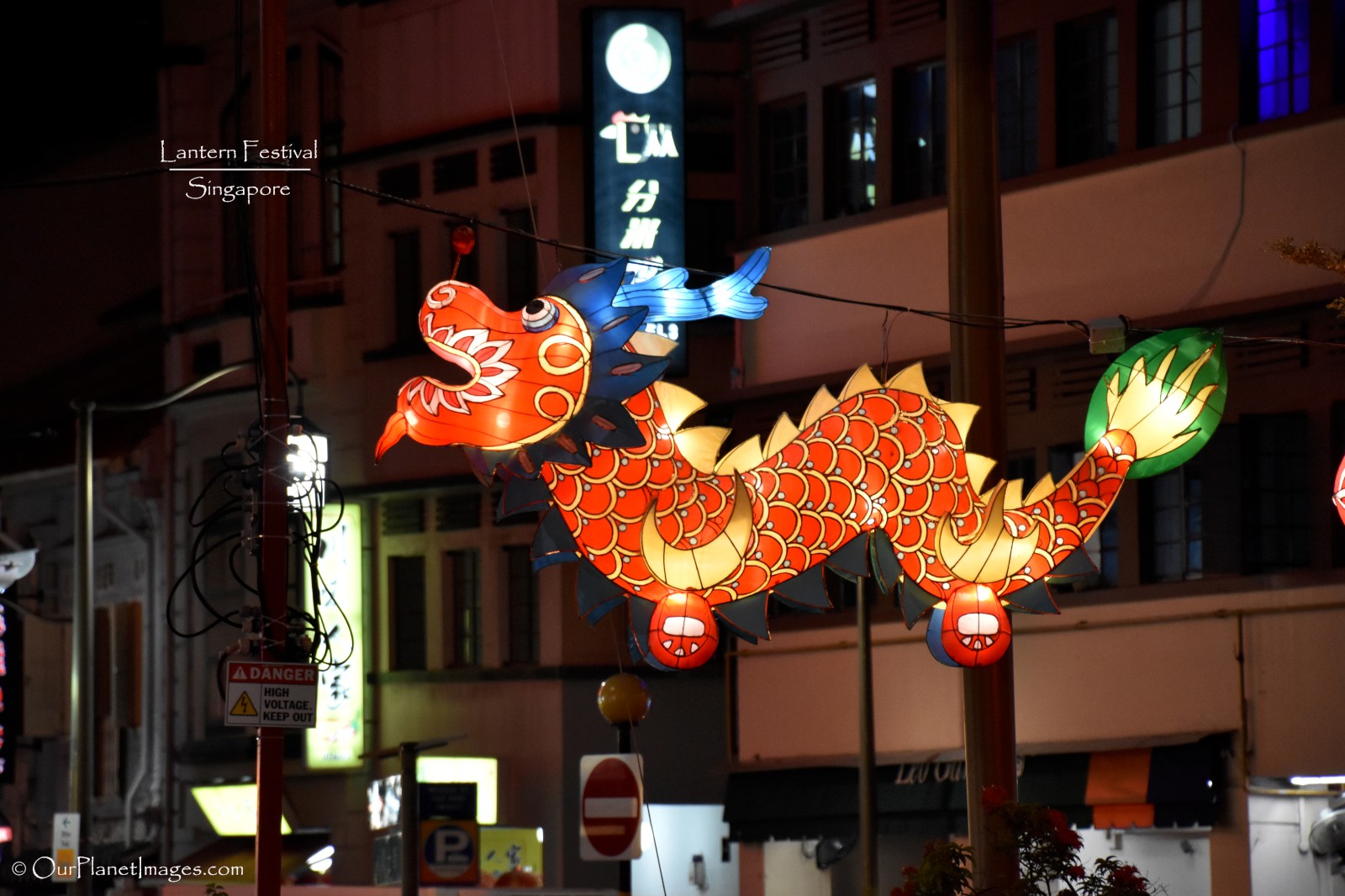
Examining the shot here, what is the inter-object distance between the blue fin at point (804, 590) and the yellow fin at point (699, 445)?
82 cm

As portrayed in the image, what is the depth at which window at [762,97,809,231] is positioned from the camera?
954 inches

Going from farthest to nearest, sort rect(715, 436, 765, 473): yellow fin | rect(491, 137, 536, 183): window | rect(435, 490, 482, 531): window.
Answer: rect(435, 490, 482, 531): window → rect(491, 137, 536, 183): window → rect(715, 436, 765, 473): yellow fin

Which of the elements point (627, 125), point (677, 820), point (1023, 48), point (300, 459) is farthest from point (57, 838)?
point (1023, 48)

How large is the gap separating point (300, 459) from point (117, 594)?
2509 cm

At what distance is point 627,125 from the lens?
26.2 meters

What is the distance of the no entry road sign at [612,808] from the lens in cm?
1425

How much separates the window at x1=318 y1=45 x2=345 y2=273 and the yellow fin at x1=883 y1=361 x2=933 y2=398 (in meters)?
19.8

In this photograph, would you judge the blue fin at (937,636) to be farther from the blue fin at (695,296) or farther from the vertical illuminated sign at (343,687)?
the vertical illuminated sign at (343,687)

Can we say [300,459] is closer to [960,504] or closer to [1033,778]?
[960,504]

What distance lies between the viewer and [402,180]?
1214 inches

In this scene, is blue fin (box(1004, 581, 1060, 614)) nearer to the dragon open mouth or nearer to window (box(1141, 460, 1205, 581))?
the dragon open mouth

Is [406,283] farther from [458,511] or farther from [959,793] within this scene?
[959,793]

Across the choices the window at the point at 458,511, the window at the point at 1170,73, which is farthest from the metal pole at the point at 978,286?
the window at the point at 458,511

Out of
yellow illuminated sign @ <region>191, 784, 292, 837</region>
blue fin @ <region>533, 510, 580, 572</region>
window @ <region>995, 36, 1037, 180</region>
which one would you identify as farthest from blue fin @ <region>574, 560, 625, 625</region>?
yellow illuminated sign @ <region>191, 784, 292, 837</region>
